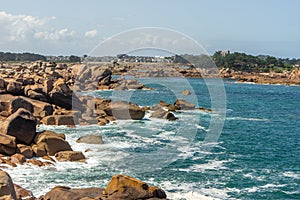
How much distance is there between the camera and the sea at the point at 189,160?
2312 centimetres

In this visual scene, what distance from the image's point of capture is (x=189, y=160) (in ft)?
97.0

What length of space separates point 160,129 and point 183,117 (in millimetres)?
8986

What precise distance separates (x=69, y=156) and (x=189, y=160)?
8871mm

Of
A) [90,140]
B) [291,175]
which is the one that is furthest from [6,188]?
[291,175]

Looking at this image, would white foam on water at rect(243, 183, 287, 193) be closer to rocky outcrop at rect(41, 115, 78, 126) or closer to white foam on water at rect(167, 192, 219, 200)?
white foam on water at rect(167, 192, 219, 200)

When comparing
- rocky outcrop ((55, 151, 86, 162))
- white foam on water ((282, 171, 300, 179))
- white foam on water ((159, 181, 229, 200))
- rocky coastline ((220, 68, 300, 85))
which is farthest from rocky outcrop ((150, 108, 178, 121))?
rocky coastline ((220, 68, 300, 85))

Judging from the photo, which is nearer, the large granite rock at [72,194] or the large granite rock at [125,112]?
the large granite rock at [72,194]

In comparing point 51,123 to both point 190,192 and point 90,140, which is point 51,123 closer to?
point 90,140

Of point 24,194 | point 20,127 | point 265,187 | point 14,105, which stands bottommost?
point 265,187

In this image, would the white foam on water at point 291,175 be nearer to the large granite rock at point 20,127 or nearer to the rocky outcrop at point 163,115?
the large granite rock at point 20,127

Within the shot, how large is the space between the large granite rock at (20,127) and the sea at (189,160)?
408cm

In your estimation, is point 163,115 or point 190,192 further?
point 163,115

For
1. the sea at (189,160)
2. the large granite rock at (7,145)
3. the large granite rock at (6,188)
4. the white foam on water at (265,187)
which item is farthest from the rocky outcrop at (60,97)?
the large granite rock at (6,188)

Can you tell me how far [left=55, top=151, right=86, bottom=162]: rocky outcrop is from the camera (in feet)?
89.2
